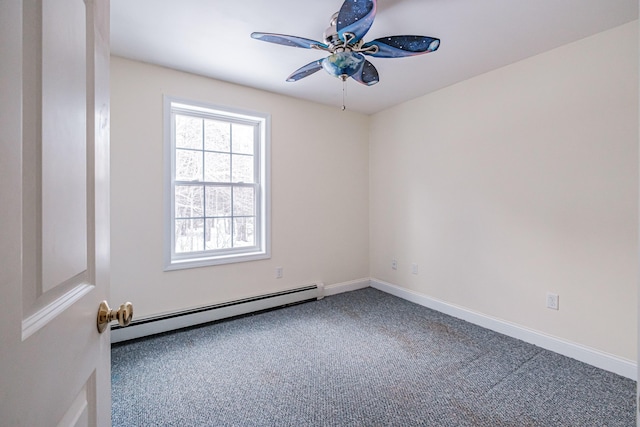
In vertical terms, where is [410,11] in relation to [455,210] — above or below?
above

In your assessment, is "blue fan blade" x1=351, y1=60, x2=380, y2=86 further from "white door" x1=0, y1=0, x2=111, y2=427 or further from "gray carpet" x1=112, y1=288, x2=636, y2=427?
"gray carpet" x1=112, y1=288, x2=636, y2=427

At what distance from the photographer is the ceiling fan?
4.81 ft

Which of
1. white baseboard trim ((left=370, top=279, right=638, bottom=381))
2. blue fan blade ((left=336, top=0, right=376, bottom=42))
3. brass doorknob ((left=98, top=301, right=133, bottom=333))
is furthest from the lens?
white baseboard trim ((left=370, top=279, right=638, bottom=381))

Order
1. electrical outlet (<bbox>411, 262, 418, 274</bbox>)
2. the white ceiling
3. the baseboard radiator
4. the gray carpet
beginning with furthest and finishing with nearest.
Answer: electrical outlet (<bbox>411, 262, 418, 274</bbox>) < the baseboard radiator < the white ceiling < the gray carpet

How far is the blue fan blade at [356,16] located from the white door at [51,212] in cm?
111

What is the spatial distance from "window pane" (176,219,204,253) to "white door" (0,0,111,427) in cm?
227

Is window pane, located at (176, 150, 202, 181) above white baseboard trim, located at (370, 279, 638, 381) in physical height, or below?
above

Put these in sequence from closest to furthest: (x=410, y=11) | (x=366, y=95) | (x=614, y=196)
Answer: (x=410, y=11) < (x=614, y=196) < (x=366, y=95)

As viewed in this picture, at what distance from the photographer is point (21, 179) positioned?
409 millimetres

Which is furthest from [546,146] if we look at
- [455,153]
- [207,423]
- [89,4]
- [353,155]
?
[207,423]

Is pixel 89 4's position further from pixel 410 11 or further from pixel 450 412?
pixel 450 412

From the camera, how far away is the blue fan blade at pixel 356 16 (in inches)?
55.2

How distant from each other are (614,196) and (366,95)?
237cm

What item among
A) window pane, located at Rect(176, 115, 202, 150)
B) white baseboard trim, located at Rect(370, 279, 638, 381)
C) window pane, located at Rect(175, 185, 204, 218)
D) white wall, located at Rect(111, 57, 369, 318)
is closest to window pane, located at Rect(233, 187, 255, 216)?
white wall, located at Rect(111, 57, 369, 318)
